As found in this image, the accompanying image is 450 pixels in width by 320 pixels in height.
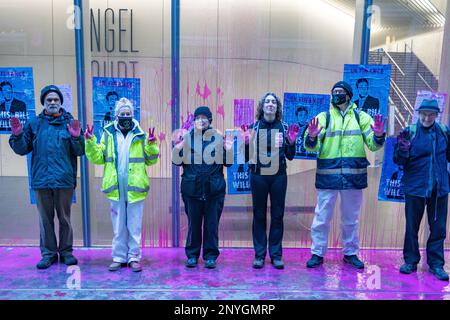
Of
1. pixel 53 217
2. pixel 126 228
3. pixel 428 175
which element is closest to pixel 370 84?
pixel 428 175

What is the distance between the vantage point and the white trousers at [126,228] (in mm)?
4359

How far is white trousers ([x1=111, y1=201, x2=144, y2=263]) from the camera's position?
4.36 meters

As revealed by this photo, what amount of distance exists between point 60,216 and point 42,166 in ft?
1.87

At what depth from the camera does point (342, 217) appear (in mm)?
4609

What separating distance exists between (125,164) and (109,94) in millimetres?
1052

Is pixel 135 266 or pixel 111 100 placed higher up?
pixel 111 100

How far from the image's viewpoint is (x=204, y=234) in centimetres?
453

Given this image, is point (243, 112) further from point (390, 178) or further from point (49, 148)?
point (49, 148)

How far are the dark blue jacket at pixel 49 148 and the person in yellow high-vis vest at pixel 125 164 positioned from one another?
0.29 meters

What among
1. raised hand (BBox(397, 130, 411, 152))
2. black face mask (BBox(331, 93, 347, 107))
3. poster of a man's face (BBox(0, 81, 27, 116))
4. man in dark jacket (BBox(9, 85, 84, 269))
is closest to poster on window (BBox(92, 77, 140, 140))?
man in dark jacket (BBox(9, 85, 84, 269))

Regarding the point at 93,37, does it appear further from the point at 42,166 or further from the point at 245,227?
the point at 245,227

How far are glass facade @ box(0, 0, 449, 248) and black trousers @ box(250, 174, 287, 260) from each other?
90cm

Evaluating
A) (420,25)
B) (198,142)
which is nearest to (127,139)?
(198,142)

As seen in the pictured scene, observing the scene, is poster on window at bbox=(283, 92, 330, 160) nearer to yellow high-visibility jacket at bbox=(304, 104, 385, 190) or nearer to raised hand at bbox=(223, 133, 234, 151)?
yellow high-visibility jacket at bbox=(304, 104, 385, 190)
